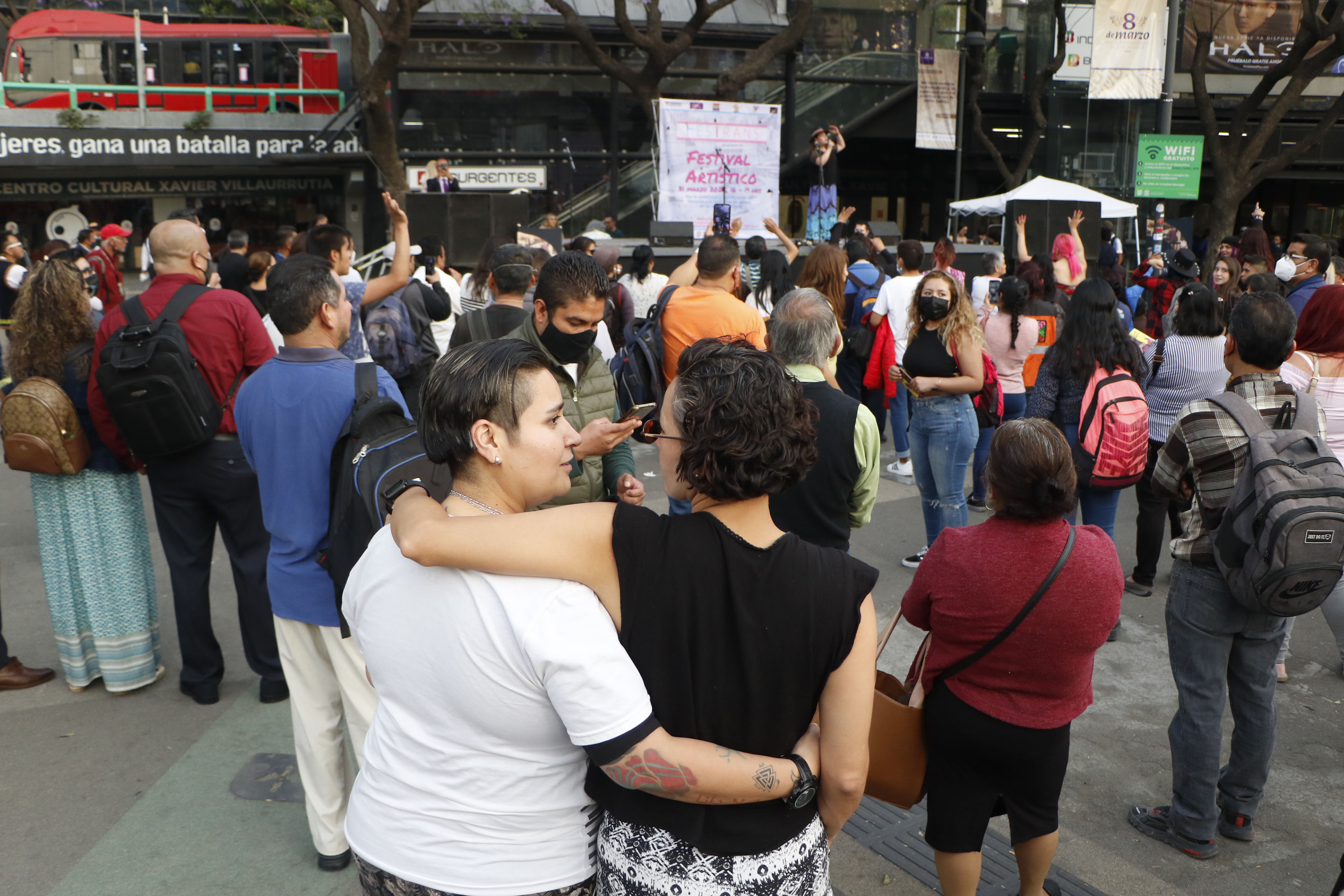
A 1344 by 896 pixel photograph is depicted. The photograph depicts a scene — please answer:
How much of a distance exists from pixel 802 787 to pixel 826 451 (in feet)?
6.00

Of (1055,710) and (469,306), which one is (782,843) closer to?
(1055,710)

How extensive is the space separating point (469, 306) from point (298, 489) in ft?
13.0

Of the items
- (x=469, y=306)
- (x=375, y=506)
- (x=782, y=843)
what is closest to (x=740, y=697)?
(x=782, y=843)

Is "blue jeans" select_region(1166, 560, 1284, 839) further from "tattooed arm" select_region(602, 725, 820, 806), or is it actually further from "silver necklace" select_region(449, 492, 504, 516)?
"silver necklace" select_region(449, 492, 504, 516)

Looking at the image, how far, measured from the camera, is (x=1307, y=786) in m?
3.79

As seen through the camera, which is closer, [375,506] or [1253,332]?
[375,506]

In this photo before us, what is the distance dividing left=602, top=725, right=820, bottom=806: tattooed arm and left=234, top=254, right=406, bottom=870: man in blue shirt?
1.65m

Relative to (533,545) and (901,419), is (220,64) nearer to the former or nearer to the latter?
(901,419)

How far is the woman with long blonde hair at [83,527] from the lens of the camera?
13.9ft

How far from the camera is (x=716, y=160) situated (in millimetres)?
14578

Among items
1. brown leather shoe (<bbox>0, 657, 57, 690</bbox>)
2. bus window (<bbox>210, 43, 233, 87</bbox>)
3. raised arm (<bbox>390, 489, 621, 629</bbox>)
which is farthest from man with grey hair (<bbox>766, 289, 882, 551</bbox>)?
bus window (<bbox>210, 43, 233, 87</bbox>)

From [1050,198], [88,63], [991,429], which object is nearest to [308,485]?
[991,429]

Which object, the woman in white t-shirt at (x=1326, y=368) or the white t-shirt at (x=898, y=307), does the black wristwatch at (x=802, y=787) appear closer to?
the woman in white t-shirt at (x=1326, y=368)

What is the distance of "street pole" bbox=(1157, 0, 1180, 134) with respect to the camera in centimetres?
1546
